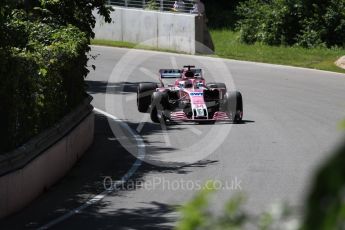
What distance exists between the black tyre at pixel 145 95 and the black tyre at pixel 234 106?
2206 mm

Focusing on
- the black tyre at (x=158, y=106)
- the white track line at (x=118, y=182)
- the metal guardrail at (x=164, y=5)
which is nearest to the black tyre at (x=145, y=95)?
Answer: the white track line at (x=118, y=182)

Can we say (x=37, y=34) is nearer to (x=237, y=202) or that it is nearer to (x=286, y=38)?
(x=237, y=202)

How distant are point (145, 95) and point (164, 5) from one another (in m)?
19.2

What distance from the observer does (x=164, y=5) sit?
125 ft

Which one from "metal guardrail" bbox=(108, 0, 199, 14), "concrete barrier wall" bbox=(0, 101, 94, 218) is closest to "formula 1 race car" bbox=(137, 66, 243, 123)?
"concrete barrier wall" bbox=(0, 101, 94, 218)

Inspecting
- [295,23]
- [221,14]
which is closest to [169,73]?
[295,23]

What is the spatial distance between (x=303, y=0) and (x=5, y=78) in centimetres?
2712

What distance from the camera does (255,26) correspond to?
37844mm

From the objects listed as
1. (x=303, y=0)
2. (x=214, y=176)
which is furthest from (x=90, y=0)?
(x=303, y=0)

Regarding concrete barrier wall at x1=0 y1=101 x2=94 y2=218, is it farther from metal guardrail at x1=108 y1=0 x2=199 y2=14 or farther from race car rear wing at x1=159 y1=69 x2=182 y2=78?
metal guardrail at x1=108 y1=0 x2=199 y2=14

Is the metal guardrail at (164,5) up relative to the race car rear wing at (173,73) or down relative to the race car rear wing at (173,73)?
up

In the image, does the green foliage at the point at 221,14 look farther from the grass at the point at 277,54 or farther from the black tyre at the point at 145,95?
the black tyre at the point at 145,95

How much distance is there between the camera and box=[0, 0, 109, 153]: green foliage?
1080 centimetres

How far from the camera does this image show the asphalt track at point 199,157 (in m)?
10.3
